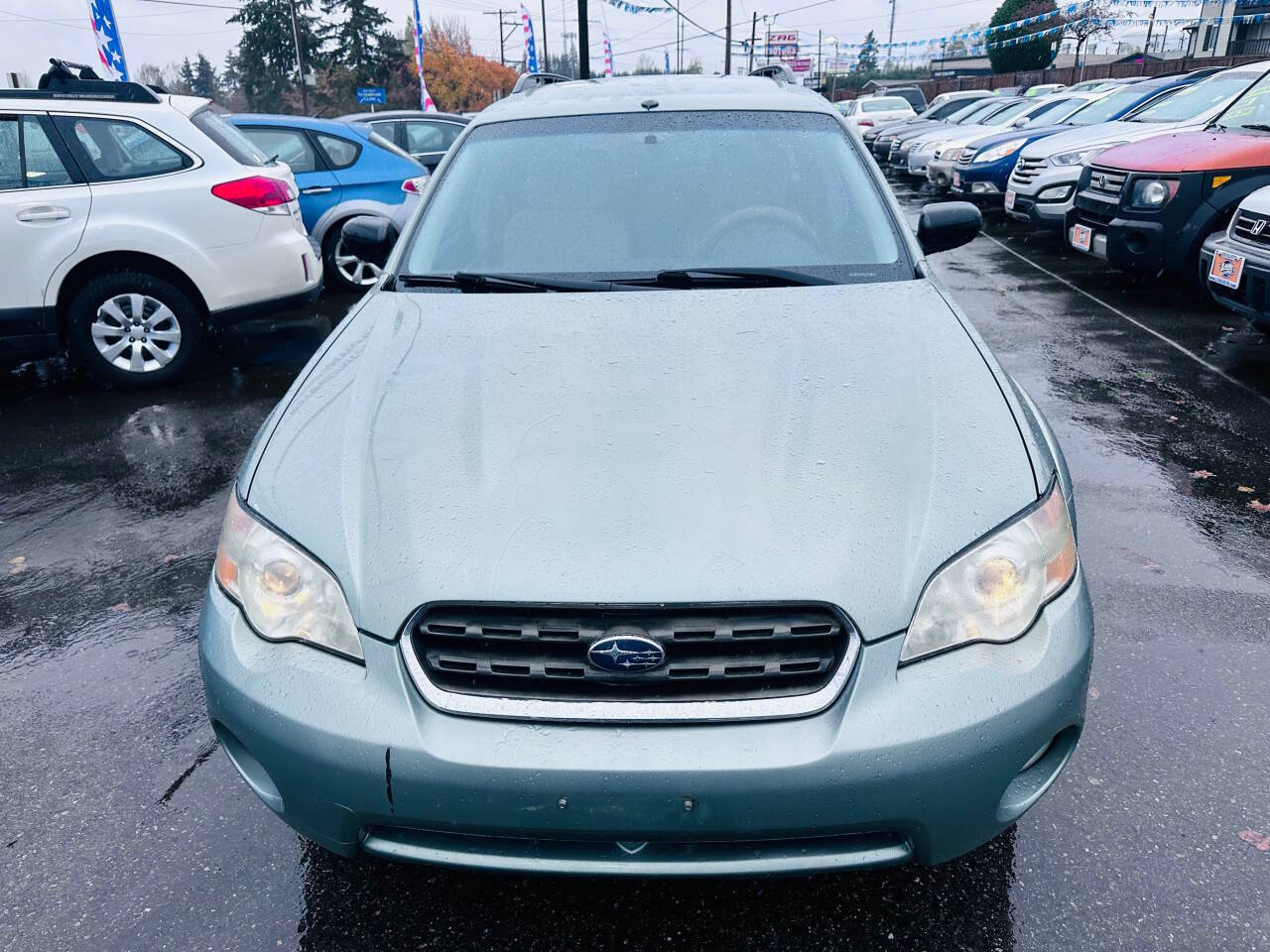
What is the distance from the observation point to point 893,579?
1699mm

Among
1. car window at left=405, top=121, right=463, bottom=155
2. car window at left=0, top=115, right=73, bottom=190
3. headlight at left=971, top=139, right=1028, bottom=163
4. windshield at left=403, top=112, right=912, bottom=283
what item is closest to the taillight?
car window at left=0, top=115, right=73, bottom=190

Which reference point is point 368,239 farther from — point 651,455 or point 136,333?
point 136,333

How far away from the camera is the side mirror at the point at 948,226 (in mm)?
3342

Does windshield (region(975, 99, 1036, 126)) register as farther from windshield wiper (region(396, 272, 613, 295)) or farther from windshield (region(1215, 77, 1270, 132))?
windshield wiper (region(396, 272, 613, 295))

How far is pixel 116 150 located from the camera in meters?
5.73

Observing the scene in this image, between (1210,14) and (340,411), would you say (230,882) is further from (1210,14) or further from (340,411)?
(1210,14)

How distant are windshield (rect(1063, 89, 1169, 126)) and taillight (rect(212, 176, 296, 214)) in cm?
1005

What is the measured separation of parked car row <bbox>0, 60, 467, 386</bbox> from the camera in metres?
5.57

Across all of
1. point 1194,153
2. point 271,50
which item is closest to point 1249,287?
point 1194,153

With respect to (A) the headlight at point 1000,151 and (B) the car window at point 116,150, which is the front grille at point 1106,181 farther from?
(B) the car window at point 116,150

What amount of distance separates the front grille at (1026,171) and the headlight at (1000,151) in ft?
6.88

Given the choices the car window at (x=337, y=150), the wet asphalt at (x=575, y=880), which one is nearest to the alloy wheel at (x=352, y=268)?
the car window at (x=337, y=150)

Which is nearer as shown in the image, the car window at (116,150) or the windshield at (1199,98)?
the car window at (116,150)

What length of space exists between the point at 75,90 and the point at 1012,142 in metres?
11.8
